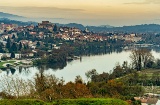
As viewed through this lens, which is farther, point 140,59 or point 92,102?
point 140,59

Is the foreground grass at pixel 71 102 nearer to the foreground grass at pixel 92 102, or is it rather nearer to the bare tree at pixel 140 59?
the foreground grass at pixel 92 102

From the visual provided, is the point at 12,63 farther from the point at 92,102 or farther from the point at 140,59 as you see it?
the point at 92,102

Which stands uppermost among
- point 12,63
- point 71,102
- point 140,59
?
point 71,102

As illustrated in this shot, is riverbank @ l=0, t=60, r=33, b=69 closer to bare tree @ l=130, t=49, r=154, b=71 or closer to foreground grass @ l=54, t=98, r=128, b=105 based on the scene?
bare tree @ l=130, t=49, r=154, b=71

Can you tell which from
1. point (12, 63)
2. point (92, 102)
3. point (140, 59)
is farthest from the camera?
point (12, 63)

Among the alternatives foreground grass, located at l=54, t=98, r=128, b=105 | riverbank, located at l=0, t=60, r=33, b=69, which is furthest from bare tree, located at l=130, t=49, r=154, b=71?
foreground grass, located at l=54, t=98, r=128, b=105

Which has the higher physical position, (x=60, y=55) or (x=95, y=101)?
(x=95, y=101)

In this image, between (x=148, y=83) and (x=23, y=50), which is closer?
(x=148, y=83)

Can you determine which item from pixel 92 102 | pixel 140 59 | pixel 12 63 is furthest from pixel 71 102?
pixel 12 63

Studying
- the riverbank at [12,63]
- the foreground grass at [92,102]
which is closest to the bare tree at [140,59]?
the riverbank at [12,63]

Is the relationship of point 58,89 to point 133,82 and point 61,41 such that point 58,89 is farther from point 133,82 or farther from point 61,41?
point 61,41

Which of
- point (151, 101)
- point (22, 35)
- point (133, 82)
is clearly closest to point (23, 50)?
point (22, 35)
